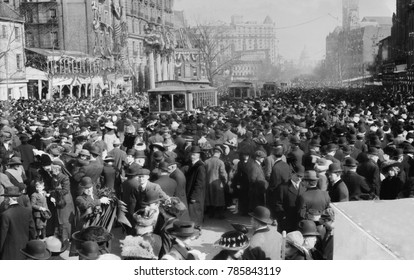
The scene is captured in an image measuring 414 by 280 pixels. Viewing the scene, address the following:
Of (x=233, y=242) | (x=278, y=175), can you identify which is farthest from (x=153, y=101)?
(x=233, y=242)

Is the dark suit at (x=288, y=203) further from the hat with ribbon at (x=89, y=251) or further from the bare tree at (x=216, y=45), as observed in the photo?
the bare tree at (x=216, y=45)

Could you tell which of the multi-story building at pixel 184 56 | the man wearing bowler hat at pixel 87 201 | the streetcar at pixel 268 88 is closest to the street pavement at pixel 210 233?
the man wearing bowler hat at pixel 87 201

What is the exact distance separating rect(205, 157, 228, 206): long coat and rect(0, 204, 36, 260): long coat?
4.03 meters

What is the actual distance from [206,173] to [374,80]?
6559 centimetres

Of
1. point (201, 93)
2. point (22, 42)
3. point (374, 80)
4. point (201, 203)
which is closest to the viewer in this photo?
point (201, 203)

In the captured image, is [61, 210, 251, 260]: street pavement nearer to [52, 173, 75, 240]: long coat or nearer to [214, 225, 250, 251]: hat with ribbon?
[52, 173, 75, 240]: long coat

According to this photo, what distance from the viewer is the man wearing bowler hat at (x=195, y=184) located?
32.6 feet

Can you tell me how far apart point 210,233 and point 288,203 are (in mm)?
2252

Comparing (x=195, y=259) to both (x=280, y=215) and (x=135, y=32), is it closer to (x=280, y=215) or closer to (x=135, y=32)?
(x=280, y=215)

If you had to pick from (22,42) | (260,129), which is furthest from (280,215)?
(22,42)

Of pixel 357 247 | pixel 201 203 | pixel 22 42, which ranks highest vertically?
pixel 22 42

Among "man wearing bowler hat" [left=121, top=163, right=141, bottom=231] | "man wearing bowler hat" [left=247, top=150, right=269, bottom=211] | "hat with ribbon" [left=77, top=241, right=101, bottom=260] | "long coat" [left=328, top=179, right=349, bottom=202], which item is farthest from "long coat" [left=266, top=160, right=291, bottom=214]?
"hat with ribbon" [left=77, top=241, right=101, bottom=260]

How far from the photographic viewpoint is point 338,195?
8.20 m

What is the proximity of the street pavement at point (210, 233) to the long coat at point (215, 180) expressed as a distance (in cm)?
42
